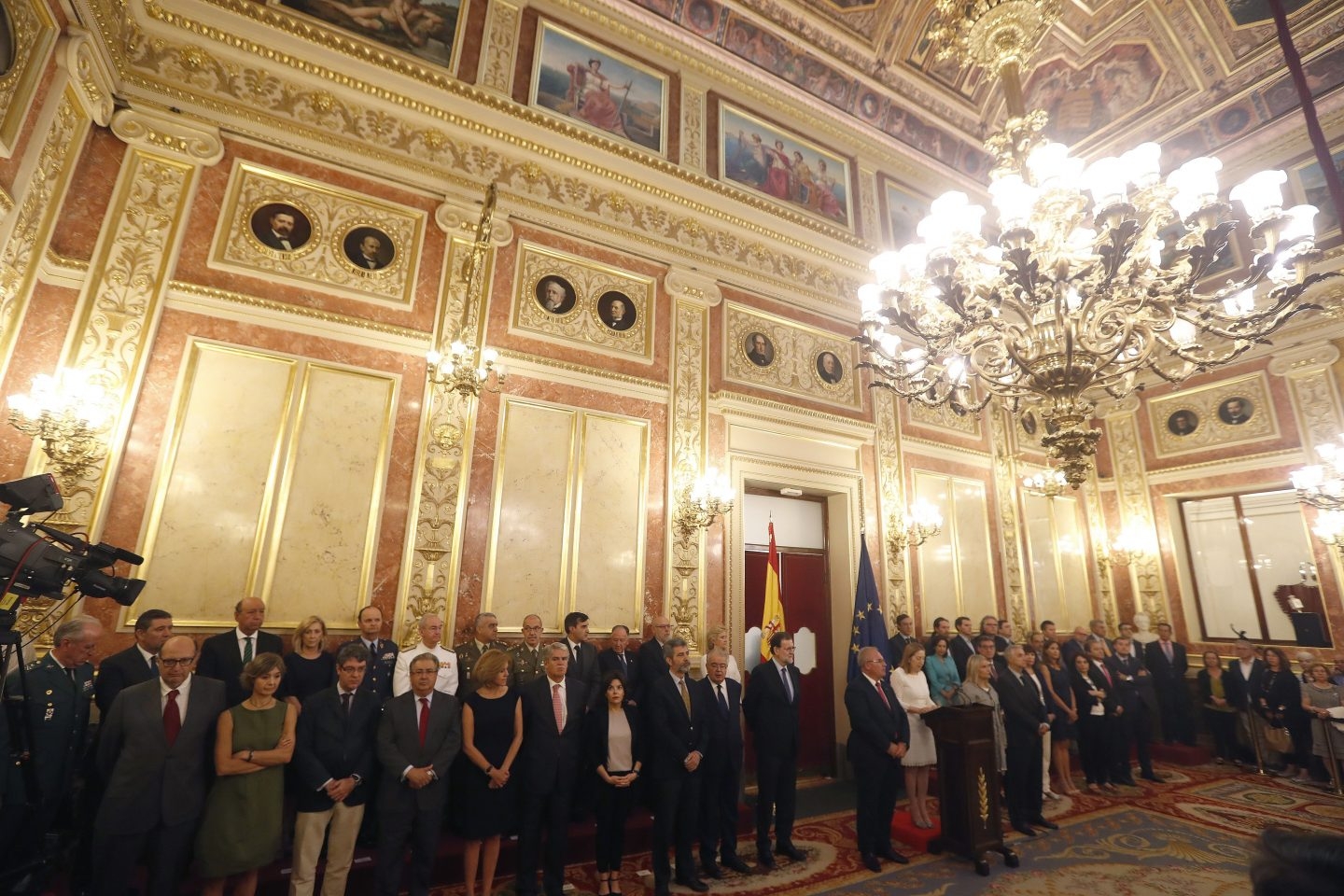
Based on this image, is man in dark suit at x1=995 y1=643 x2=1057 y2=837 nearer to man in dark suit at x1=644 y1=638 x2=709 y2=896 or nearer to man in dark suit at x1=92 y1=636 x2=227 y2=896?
man in dark suit at x1=644 y1=638 x2=709 y2=896

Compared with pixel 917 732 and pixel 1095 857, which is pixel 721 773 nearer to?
pixel 917 732

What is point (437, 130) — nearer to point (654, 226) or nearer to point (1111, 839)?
point (654, 226)

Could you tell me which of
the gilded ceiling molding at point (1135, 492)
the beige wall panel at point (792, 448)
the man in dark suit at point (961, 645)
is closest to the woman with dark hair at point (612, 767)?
the beige wall panel at point (792, 448)

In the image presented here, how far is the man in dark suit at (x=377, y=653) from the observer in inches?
166

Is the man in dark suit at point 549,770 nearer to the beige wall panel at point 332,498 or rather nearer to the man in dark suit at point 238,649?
the man in dark suit at point 238,649

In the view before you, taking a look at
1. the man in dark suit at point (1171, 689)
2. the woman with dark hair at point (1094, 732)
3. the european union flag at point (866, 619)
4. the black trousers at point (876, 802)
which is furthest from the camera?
the man in dark suit at point (1171, 689)

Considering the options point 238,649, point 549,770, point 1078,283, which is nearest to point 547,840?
point 549,770

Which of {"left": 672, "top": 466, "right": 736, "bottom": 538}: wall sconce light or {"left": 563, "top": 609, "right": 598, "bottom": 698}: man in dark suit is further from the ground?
{"left": 672, "top": 466, "right": 736, "bottom": 538}: wall sconce light

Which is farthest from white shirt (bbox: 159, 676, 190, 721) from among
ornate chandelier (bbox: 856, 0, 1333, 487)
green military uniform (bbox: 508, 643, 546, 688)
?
ornate chandelier (bbox: 856, 0, 1333, 487)

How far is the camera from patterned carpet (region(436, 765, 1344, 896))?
4160 millimetres

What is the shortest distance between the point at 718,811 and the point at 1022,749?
A: 2916mm

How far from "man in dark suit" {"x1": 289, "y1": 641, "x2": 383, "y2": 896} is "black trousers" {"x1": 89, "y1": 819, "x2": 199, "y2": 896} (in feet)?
1.66

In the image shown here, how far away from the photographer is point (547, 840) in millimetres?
3877

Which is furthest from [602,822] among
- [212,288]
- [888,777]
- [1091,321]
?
Answer: [212,288]
